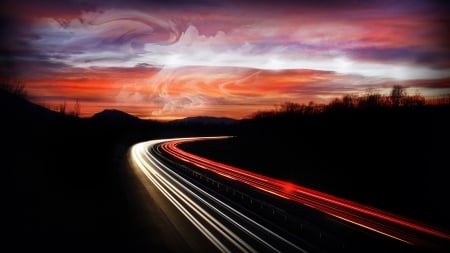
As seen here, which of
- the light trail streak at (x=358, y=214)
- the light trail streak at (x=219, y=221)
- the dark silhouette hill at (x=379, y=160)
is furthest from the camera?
the dark silhouette hill at (x=379, y=160)

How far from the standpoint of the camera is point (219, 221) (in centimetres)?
1897

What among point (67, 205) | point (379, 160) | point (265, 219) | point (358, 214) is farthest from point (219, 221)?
point (379, 160)

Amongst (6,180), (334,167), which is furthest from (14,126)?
(334,167)

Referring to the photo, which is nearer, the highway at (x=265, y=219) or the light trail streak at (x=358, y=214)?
the highway at (x=265, y=219)

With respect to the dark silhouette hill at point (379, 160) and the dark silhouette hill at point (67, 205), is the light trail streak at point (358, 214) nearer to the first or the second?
the dark silhouette hill at point (379, 160)

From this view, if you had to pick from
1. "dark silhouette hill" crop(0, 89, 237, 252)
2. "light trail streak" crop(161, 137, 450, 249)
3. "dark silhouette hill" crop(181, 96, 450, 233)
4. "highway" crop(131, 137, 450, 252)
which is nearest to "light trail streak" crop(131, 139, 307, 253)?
"highway" crop(131, 137, 450, 252)

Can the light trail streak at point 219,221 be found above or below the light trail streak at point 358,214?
below

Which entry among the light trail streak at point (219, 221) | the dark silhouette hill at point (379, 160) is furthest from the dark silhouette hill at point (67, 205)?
the dark silhouette hill at point (379, 160)

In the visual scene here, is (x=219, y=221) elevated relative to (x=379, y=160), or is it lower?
lower

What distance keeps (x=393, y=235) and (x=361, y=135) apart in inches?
1520

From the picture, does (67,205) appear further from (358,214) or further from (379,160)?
(379,160)

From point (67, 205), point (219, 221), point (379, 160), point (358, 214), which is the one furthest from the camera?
point (379, 160)

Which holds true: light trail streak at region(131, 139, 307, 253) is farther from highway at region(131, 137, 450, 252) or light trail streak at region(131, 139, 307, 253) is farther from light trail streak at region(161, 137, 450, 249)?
light trail streak at region(161, 137, 450, 249)

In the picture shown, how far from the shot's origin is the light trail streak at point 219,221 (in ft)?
49.2
